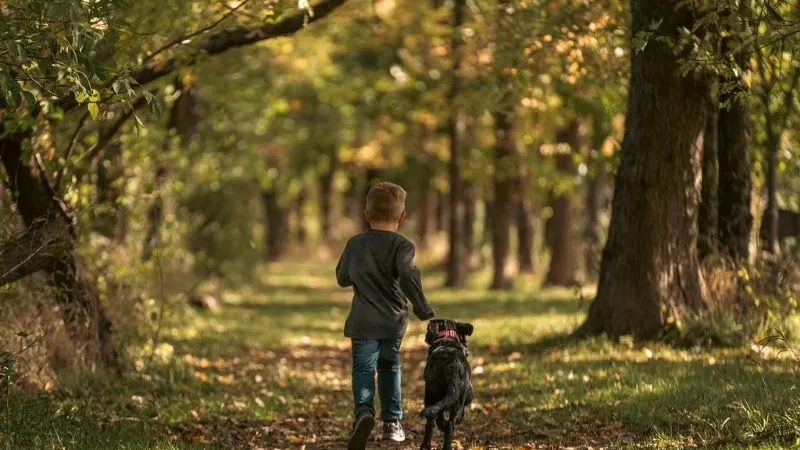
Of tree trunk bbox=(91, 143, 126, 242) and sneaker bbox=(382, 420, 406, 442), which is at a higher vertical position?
tree trunk bbox=(91, 143, 126, 242)

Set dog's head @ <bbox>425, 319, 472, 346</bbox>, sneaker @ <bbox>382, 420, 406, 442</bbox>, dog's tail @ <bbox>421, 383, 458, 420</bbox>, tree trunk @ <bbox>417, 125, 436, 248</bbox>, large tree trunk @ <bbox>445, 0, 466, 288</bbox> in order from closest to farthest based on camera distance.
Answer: dog's tail @ <bbox>421, 383, 458, 420</bbox> → dog's head @ <bbox>425, 319, 472, 346</bbox> → sneaker @ <bbox>382, 420, 406, 442</bbox> → large tree trunk @ <bbox>445, 0, 466, 288</bbox> → tree trunk @ <bbox>417, 125, 436, 248</bbox>

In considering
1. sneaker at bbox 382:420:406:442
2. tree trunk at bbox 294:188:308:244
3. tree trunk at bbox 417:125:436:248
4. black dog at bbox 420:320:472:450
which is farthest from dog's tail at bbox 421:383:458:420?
tree trunk at bbox 294:188:308:244

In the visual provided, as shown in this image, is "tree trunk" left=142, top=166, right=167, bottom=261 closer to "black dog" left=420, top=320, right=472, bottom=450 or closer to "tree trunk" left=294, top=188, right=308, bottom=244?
"black dog" left=420, top=320, right=472, bottom=450

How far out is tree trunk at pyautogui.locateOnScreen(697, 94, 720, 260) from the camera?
13.4 metres

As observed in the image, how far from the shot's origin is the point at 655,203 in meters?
12.7

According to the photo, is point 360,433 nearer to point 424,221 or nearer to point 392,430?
point 392,430

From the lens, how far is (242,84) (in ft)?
71.4

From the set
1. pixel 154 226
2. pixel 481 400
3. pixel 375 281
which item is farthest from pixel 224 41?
pixel 154 226

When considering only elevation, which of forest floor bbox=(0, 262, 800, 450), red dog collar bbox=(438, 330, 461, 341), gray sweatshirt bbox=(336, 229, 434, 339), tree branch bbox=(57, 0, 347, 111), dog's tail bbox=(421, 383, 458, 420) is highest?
tree branch bbox=(57, 0, 347, 111)

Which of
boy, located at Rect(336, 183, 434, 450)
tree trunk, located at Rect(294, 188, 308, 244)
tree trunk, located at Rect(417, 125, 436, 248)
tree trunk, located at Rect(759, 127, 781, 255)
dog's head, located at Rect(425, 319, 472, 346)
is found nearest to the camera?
dog's head, located at Rect(425, 319, 472, 346)

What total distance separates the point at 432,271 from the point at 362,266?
30.5 meters

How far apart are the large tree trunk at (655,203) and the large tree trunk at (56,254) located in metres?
5.60

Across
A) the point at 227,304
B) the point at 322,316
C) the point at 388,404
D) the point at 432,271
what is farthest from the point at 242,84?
the point at 432,271

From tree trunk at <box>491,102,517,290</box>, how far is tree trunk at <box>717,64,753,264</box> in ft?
42.6
